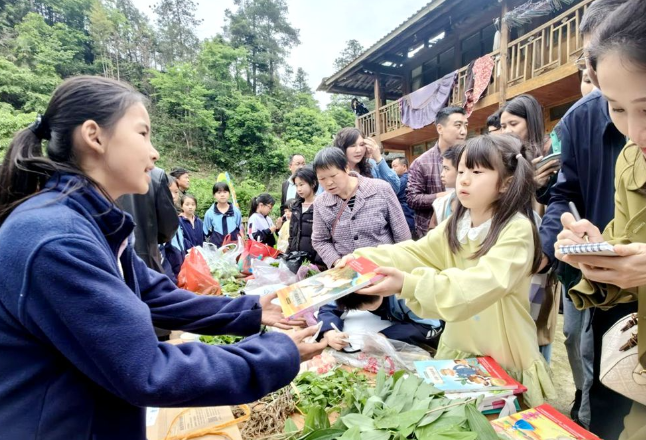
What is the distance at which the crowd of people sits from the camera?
0.78 metres

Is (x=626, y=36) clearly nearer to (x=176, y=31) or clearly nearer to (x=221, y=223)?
(x=221, y=223)

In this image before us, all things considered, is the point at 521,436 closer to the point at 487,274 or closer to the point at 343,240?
the point at 487,274

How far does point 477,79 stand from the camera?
8609 millimetres

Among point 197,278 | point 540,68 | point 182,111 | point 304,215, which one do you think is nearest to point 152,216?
point 197,278

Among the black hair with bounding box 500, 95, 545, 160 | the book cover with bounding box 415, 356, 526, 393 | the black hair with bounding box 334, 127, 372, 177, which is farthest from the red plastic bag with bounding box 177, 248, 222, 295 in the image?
the black hair with bounding box 500, 95, 545, 160

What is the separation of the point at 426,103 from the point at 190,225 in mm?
7652

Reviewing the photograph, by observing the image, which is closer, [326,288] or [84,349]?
[84,349]

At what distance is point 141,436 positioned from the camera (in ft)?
3.27

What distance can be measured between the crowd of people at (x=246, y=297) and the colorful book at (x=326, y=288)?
0.09 m

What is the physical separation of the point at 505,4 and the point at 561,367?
8225mm

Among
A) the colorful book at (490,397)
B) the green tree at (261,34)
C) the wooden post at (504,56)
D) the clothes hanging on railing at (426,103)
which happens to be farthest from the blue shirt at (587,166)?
the green tree at (261,34)

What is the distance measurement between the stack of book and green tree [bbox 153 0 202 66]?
3931 cm

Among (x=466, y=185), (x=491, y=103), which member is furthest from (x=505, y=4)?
(x=466, y=185)

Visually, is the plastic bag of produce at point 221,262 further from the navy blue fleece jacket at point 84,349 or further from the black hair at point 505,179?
the navy blue fleece jacket at point 84,349
